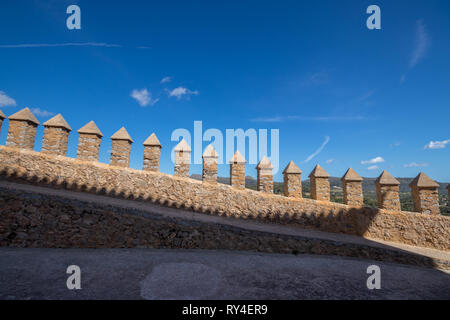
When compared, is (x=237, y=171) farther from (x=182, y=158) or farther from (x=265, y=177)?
(x=182, y=158)

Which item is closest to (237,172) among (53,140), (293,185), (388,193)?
(293,185)

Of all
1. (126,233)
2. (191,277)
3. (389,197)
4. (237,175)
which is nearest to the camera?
(191,277)

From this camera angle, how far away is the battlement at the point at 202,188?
8523 mm

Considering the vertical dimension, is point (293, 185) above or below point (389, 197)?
above

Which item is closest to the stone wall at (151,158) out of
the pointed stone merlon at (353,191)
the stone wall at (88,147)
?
the stone wall at (88,147)

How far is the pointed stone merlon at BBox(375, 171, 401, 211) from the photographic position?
9.40m

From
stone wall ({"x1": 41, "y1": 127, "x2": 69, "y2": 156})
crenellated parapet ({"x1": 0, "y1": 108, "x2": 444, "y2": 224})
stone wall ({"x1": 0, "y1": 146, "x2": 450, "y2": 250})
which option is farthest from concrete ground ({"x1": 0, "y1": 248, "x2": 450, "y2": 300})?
stone wall ({"x1": 41, "y1": 127, "x2": 69, "y2": 156})

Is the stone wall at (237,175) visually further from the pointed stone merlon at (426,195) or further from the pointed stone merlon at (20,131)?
the pointed stone merlon at (20,131)

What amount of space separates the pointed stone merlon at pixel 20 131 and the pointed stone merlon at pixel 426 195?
716 inches

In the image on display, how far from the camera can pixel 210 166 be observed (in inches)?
383

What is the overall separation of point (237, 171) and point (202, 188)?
76.8 inches

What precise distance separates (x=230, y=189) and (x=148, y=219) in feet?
13.3

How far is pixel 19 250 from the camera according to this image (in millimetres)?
5473

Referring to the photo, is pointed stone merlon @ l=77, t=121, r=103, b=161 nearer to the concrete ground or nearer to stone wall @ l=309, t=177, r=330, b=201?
the concrete ground
